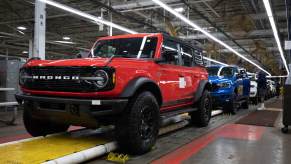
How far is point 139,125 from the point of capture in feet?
13.2

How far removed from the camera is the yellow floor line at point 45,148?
3.32 metres

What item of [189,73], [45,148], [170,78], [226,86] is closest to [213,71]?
[226,86]

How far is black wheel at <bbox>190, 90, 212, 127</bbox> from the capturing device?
6.49m

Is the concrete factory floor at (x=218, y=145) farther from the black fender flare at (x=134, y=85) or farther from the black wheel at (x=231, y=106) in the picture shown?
the black wheel at (x=231, y=106)

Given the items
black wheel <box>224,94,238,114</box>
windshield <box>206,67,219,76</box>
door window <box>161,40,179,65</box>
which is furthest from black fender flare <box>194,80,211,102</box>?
windshield <box>206,67,219,76</box>

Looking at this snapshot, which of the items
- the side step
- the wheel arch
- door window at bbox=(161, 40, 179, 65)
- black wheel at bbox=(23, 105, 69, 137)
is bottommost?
black wheel at bbox=(23, 105, 69, 137)

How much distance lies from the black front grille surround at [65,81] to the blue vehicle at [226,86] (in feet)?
17.1

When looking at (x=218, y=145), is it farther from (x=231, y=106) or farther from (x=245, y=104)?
(x=245, y=104)

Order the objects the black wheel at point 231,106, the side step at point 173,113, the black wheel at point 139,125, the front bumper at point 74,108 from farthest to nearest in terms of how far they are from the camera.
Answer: the black wheel at point 231,106
the side step at point 173,113
the black wheel at point 139,125
the front bumper at point 74,108

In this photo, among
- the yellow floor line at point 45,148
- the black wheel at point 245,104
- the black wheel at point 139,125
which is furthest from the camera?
the black wheel at point 245,104

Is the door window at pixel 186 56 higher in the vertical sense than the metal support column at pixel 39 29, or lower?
lower

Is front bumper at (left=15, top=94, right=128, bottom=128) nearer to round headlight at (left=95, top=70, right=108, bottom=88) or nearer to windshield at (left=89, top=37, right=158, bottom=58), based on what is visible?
round headlight at (left=95, top=70, right=108, bottom=88)

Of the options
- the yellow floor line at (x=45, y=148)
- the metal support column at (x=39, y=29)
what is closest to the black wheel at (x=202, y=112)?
the yellow floor line at (x=45, y=148)

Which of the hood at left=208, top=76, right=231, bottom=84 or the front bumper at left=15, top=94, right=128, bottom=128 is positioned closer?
the front bumper at left=15, top=94, right=128, bottom=128
